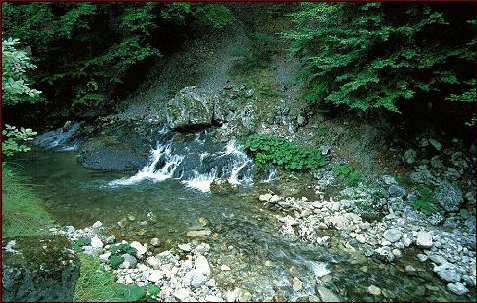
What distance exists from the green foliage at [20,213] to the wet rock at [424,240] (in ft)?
21.5

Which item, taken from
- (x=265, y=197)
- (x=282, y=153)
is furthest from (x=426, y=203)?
(x=282, y=153)

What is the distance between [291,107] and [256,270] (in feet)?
19.9

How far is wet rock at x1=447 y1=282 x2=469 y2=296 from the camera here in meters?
4.44

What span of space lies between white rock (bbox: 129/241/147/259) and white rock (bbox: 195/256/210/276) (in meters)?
0.93

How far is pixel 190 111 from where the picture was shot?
998cm

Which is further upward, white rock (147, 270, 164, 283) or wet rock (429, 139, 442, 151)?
wet rock (429, 139, 442, 151)

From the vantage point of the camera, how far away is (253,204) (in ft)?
23.0

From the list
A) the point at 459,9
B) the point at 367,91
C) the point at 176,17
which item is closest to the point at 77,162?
the point at 176,17

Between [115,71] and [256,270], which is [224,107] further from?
[256,270]

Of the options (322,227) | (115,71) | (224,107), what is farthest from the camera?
(115,71)

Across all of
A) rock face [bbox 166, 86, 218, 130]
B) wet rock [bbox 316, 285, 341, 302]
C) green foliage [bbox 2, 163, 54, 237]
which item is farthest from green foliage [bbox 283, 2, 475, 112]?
green foliage [bbox 2, 163, 54, 237]

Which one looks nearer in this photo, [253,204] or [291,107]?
[253,204]

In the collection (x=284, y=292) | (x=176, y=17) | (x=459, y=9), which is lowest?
(x=284, y=292)

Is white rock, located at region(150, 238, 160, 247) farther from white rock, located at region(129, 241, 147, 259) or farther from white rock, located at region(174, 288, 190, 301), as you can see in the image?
white rock, located at region(174, 288, 190, 301)
